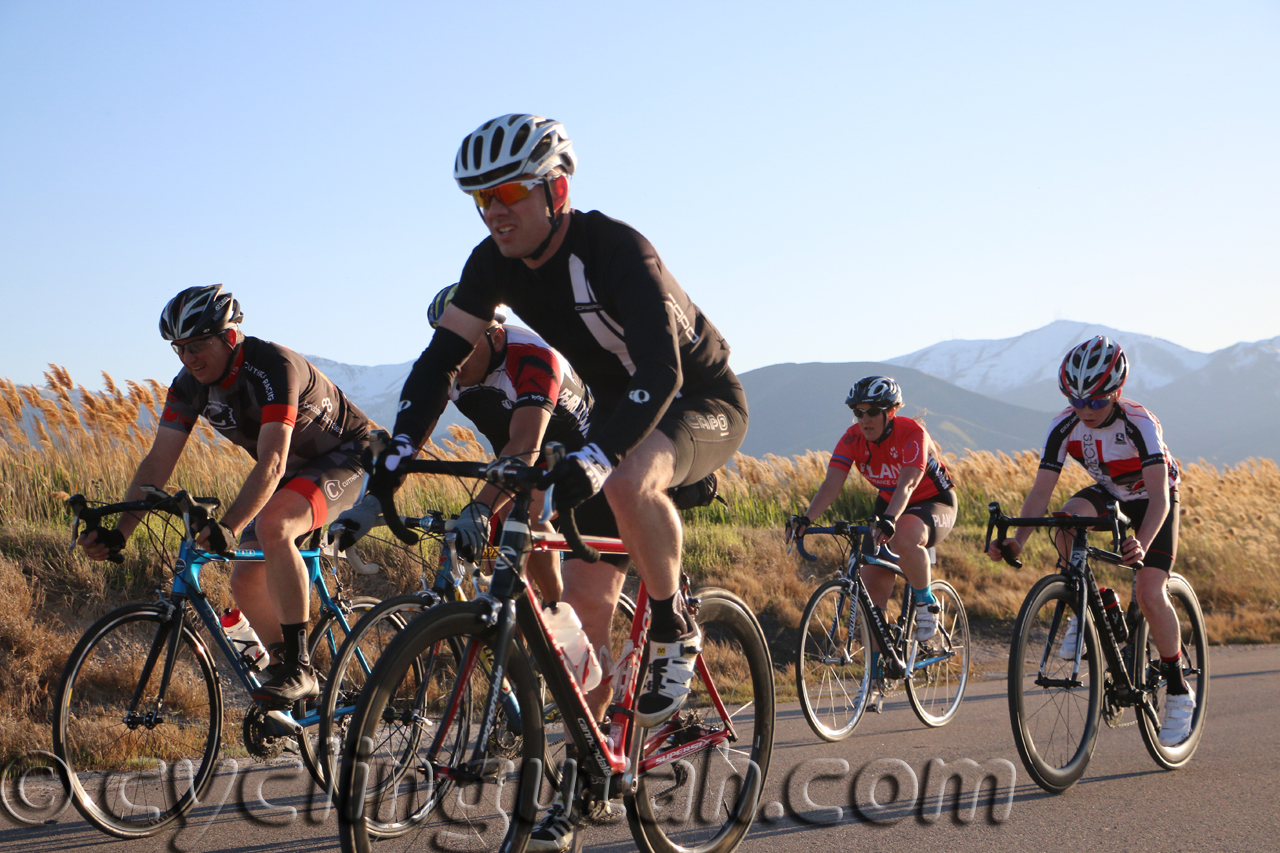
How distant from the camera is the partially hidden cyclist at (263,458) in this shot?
457cm

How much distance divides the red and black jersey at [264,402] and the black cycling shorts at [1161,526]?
14.2 feet

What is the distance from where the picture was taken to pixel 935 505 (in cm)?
773

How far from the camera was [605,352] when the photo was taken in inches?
146

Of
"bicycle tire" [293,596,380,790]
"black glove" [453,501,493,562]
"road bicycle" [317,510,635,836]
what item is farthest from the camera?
"bicycle tire" [293,596,380,790]

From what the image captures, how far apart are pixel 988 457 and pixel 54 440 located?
14318 mm

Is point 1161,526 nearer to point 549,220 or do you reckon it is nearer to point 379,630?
point 549,220

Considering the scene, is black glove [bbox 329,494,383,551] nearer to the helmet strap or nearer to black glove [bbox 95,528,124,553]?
the helmet strap

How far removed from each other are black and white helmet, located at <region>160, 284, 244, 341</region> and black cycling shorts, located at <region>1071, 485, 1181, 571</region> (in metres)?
4.77

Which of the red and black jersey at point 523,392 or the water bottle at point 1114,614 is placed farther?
the water bottle at point 1114,614

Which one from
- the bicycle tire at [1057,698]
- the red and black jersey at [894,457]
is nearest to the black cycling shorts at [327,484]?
the bicycle tire at [1057,698]

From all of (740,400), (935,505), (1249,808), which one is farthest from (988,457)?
(740,400)

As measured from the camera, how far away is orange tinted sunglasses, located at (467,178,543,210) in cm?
342

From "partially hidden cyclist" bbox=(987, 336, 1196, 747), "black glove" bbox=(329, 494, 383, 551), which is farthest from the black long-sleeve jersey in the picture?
"partially hidden cyclist" bbox=(987, 336, 1196, 747)

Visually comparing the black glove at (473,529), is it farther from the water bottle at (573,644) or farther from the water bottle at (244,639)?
the water bottle at (244,639)
